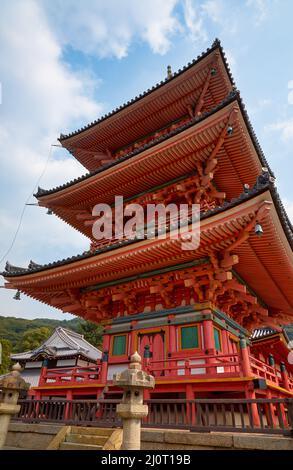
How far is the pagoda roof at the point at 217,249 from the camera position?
7.92 metres

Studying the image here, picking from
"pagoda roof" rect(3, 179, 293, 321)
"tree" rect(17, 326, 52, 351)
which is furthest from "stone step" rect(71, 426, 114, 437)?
"tree" rect(17, 326, 52, 351)

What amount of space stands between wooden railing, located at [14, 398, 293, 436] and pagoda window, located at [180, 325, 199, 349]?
171cm

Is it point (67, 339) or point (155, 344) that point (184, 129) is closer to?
point (155, 344)

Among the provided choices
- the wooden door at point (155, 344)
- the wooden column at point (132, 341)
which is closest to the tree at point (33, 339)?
the wooden column at point (132, 341)

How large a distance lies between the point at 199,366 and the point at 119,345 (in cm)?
392

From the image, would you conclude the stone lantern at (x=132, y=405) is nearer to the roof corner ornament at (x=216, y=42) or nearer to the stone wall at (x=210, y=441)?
the stone wall at (x=210, y=441)

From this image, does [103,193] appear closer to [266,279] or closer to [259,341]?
[266,279]

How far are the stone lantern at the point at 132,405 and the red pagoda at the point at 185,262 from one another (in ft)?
10.3

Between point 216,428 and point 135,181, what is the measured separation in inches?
372

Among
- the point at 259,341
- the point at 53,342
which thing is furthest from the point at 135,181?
the point at 53,342

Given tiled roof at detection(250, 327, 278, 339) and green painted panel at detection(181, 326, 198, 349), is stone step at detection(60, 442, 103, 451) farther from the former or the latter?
tiled roof at detection(250, 327, 278, 339)

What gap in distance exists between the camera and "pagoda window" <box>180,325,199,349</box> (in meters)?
9.43

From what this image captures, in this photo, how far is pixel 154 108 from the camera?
14203 mm

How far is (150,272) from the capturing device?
10.7 metres
